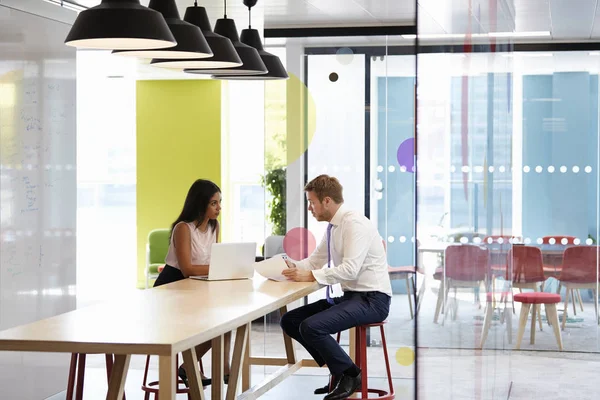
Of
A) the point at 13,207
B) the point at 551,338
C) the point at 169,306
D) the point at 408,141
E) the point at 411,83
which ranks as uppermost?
the point at 411,83

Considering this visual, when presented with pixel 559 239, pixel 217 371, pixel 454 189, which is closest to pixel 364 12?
pixel 454 189

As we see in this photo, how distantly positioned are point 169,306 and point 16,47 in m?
2.53

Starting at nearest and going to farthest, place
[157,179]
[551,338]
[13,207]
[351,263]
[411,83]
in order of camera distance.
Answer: [351,263], [13,207], [411,83], [551,338], [157,179]

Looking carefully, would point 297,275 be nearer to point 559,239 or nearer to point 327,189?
point 327,189

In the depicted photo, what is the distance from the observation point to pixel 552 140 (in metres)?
9.30

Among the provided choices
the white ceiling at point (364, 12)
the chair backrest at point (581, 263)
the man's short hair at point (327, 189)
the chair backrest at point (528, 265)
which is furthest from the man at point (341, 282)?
the chair backrest at point (581, 263)

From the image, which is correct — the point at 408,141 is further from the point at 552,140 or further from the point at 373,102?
the point at 552,140

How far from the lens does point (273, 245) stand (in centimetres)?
734

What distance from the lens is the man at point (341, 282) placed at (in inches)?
207

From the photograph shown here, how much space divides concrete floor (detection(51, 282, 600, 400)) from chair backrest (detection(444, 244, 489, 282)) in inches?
4.3

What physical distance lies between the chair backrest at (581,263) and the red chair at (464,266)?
4360mm

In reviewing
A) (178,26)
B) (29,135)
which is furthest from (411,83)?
(178,26)

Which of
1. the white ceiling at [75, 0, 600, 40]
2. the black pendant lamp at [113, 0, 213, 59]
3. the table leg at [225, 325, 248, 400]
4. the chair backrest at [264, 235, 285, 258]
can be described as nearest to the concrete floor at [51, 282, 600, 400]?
the chair backrest at [264, 235, 285, 258]

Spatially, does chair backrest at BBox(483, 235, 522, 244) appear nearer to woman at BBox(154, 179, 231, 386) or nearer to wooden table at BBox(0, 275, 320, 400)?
wooden table at BBox(0, 275, 320, 400)
